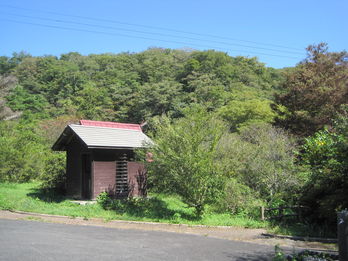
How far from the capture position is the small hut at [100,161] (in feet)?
53.4

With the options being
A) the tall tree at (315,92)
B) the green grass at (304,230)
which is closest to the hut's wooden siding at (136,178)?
the green grass at (304,230)

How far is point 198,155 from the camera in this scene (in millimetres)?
13070

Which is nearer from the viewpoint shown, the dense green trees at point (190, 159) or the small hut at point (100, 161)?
the dense green trees at point (190, 159)

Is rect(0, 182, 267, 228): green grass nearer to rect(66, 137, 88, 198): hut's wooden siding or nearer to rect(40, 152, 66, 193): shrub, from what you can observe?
rect(66, 137, 88, 198): hut's wooden siding

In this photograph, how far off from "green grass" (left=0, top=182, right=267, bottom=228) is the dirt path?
1.28ft

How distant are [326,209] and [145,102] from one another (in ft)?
119

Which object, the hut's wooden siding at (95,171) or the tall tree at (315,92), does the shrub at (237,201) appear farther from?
the tall tree at (315,92)

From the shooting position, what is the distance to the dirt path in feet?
32.5

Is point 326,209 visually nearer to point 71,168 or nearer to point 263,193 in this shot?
point 263,193

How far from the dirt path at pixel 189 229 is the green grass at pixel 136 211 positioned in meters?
0.39

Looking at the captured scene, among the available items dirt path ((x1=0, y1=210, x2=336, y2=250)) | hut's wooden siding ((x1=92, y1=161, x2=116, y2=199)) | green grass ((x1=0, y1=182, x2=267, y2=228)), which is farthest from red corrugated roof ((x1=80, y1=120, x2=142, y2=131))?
dirt path ((x1=0, y1=210, x2=336, y2=250))

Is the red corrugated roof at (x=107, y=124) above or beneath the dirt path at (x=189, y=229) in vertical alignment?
above

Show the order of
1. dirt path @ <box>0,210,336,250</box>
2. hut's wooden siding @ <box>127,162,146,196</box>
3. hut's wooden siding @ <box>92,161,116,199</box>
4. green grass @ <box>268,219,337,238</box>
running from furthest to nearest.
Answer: hut's wooden siding @ <box>127,162,146,196</box> → hut's wooden siding @ <box>92,161,116,199</box> → green grass @ <box>268,219,337,238</box> → dirt path @ <box>0,210,336,250</box>

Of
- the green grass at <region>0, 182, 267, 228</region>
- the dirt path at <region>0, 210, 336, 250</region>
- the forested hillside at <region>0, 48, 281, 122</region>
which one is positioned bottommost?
the dirt path at <region>0, 210, 336, 250</region>
